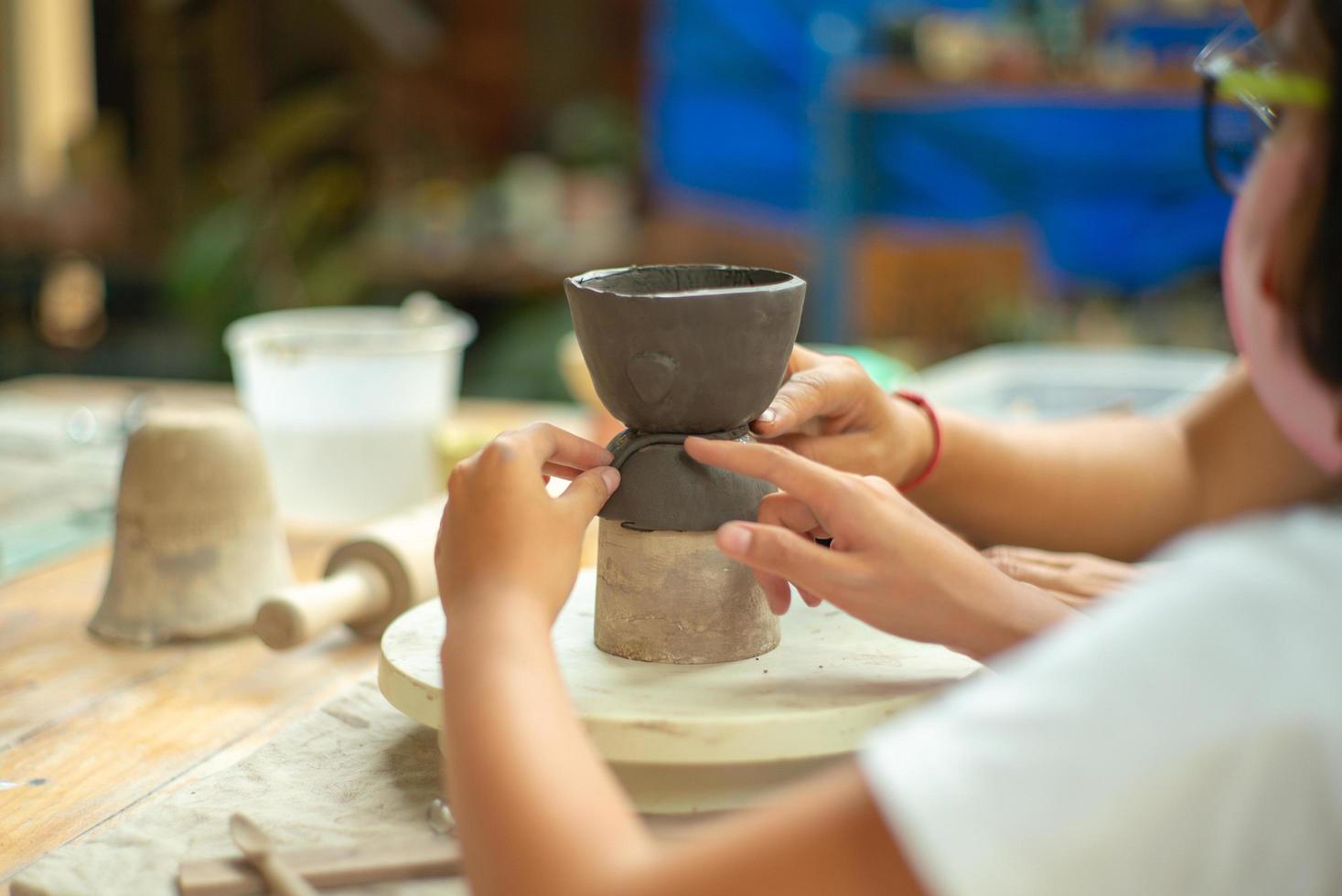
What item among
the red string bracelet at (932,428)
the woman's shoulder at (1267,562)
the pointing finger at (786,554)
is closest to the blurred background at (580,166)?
the red string bracelet at (932,428)

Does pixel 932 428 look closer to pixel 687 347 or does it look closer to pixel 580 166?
pixel 687 347

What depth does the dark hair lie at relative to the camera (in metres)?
0.55

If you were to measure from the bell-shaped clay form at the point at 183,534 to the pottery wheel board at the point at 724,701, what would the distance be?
0.35 meters

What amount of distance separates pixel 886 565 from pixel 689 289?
0.99 feet

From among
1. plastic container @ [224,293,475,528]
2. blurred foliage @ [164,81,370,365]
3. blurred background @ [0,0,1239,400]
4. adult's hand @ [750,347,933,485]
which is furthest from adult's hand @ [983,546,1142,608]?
blurred foliage @ [164,81,370,365]

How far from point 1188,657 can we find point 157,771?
0.77m

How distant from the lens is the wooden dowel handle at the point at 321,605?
1127 millimetres

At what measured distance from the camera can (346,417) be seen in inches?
64.3

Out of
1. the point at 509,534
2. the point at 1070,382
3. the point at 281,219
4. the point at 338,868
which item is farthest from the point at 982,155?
the point at 338,868

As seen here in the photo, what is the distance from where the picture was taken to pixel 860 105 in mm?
3682

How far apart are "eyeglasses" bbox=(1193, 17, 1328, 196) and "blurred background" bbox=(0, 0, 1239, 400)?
2313mm

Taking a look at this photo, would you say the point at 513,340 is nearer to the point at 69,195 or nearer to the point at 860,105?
the point at 860,105

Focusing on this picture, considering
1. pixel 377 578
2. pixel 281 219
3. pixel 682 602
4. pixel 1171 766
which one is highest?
pixel 1171 766

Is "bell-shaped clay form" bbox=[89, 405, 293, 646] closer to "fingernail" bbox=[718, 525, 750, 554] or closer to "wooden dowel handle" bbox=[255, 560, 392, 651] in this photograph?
"wooden dowel handle" bbox=[255, 560, 392, 651]
